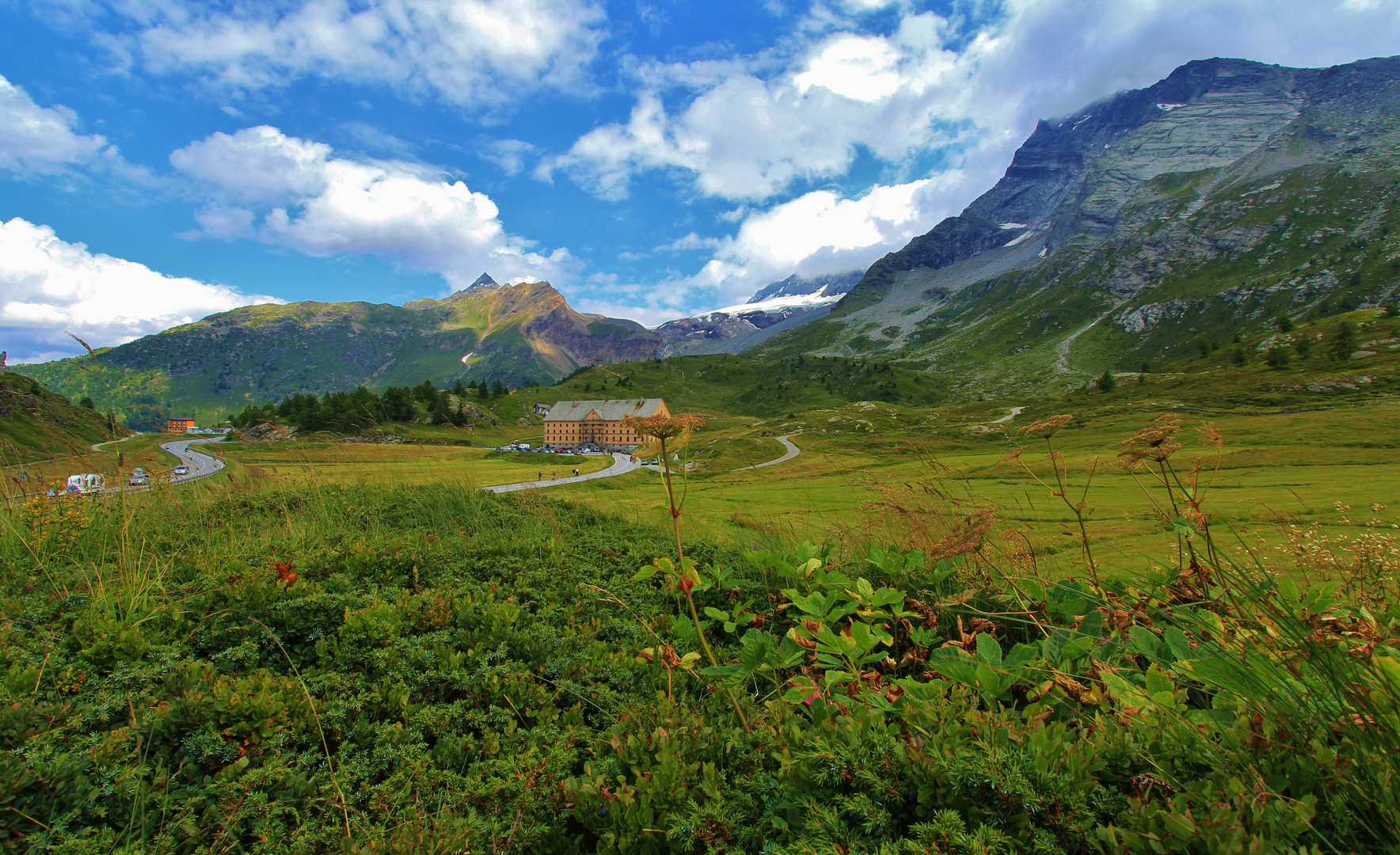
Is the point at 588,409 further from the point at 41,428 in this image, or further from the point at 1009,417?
the point at 41,428

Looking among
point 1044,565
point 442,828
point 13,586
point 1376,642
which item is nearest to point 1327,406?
point 1044,565

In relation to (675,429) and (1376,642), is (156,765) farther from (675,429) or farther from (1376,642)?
(1376,642)

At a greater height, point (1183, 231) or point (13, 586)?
point (1183, 231)

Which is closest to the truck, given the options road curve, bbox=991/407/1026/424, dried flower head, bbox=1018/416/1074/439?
dried flower head, bbox=1018/416/1074/439

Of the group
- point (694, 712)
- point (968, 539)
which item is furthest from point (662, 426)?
point (968, 539)

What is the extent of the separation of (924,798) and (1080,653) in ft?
4.30

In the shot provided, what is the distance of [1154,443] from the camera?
3332mm

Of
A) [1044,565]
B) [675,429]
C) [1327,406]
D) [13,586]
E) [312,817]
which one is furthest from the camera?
[1327,406]

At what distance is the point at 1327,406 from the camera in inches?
1526

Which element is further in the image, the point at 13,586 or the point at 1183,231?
the point at 1183,231

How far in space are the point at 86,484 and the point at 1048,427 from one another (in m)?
11.1

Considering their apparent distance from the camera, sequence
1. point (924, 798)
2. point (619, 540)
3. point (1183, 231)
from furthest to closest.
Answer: point (1183, 231)
point (619, 540)
point (924, 798)

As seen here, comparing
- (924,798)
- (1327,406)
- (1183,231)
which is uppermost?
(1183,231)

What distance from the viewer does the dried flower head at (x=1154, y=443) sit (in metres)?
3.16
